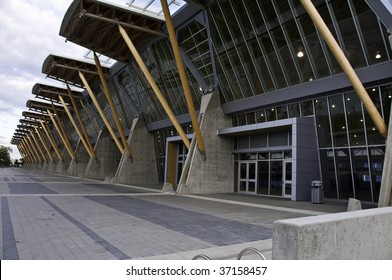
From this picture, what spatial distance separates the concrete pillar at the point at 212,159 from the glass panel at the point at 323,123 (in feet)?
23.0

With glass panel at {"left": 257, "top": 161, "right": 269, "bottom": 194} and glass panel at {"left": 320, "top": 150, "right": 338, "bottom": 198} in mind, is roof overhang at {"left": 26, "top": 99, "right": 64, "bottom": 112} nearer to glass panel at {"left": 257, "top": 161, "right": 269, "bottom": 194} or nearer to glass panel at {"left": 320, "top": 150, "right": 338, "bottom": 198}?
glass panel at {"left": 257, "top": 161, "right": 269, "bottom": 194}

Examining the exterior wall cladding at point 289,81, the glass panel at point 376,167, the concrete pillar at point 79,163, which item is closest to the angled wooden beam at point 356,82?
the exterior wall cladding at point 289,81

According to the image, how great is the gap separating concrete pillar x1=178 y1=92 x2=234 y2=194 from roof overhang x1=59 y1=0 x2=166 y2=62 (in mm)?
7604

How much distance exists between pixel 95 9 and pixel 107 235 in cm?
1984

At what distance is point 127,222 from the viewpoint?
31.7 ft

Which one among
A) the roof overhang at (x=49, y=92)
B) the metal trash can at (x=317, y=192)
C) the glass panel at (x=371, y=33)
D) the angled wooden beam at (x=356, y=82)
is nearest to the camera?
the angled wooden beam at (x=356, y=82)

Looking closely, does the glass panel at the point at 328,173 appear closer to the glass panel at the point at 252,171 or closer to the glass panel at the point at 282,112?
the glass panel at the point at 282,112

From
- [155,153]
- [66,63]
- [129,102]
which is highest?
[66,63]

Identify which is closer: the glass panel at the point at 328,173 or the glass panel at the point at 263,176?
the glass panel at the point at 328,173

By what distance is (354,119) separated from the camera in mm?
16391

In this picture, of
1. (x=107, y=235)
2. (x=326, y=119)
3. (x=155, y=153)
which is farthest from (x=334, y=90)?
(x=155, y=153)

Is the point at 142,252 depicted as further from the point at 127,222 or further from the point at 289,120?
the point at 289,120

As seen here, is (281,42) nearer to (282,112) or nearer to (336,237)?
(282,112)

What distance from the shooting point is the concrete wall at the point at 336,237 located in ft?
14.3
